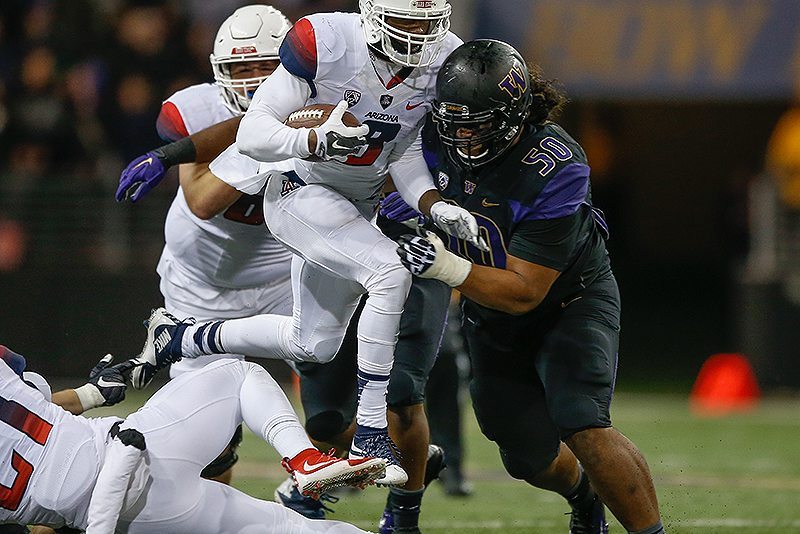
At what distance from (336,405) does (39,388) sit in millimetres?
1571

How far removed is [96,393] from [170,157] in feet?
3.35

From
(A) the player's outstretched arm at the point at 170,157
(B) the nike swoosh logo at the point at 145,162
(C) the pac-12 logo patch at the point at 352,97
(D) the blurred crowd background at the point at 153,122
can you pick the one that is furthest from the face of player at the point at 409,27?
(D) the blurred crowd background at the point at 153,122

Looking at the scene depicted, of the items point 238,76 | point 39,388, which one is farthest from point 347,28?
point 39,388

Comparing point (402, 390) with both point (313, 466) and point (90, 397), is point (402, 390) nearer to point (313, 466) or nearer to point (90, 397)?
point (313, 466)

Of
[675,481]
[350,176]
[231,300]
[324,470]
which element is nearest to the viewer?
[324,470]

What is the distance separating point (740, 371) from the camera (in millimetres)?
10406

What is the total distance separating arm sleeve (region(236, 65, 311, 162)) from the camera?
14.3 feet

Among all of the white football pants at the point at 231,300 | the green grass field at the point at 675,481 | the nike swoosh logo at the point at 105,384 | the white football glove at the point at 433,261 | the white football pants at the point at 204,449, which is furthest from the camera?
the green grass field at the point at 675,481

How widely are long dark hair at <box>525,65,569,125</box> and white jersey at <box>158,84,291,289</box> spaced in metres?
1.33

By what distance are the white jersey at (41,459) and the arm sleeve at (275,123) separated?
1.12 meters

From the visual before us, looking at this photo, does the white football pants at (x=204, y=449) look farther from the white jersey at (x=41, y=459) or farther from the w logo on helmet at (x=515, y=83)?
the w logo on helmet at (x=515, y=83)

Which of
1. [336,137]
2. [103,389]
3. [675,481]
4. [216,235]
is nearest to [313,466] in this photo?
[103,389]

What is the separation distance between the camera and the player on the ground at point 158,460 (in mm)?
3820

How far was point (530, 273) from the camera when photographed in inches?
171
